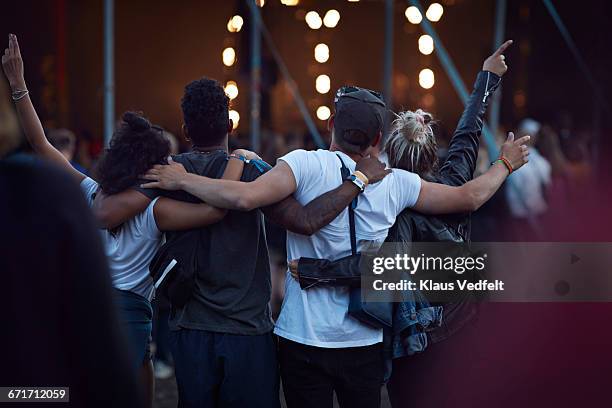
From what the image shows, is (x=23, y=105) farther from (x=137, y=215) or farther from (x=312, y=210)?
(x=312, y=210)

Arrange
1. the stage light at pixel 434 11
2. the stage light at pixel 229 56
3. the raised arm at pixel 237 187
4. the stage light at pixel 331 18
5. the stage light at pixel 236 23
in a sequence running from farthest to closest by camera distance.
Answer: the stage light at pixel 331 18 → the stage light at pixel 229 56 → the stage light at pixel 434 11 → the stage light at pixel 236 23 → the raised arm at pixel 237 187

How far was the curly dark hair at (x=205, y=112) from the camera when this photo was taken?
9.23 ft

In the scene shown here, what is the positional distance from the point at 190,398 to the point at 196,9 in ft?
30.4

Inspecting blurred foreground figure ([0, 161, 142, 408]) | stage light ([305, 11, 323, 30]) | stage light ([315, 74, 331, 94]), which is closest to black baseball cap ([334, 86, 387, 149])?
blurred foreground figure ([0, 161, 142, 408])

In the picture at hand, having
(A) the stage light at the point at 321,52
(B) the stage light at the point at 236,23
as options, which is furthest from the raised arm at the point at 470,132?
(A) the stage light at the point at 321,52

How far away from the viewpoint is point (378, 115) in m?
2.79

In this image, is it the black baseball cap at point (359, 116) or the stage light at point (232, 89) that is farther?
the stage light at point (232, 89)

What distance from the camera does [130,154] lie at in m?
2.80

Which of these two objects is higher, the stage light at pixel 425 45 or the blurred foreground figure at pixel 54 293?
the stage light at pixel 425 45

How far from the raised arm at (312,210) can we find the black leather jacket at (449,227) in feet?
0.47

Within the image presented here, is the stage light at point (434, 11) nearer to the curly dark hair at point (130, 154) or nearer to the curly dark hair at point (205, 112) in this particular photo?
the curly dark hair at point (205, 112)

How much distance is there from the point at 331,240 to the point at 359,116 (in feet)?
1.42

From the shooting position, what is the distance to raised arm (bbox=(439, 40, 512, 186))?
9.96 feet

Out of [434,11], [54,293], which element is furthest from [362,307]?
[434,11]
